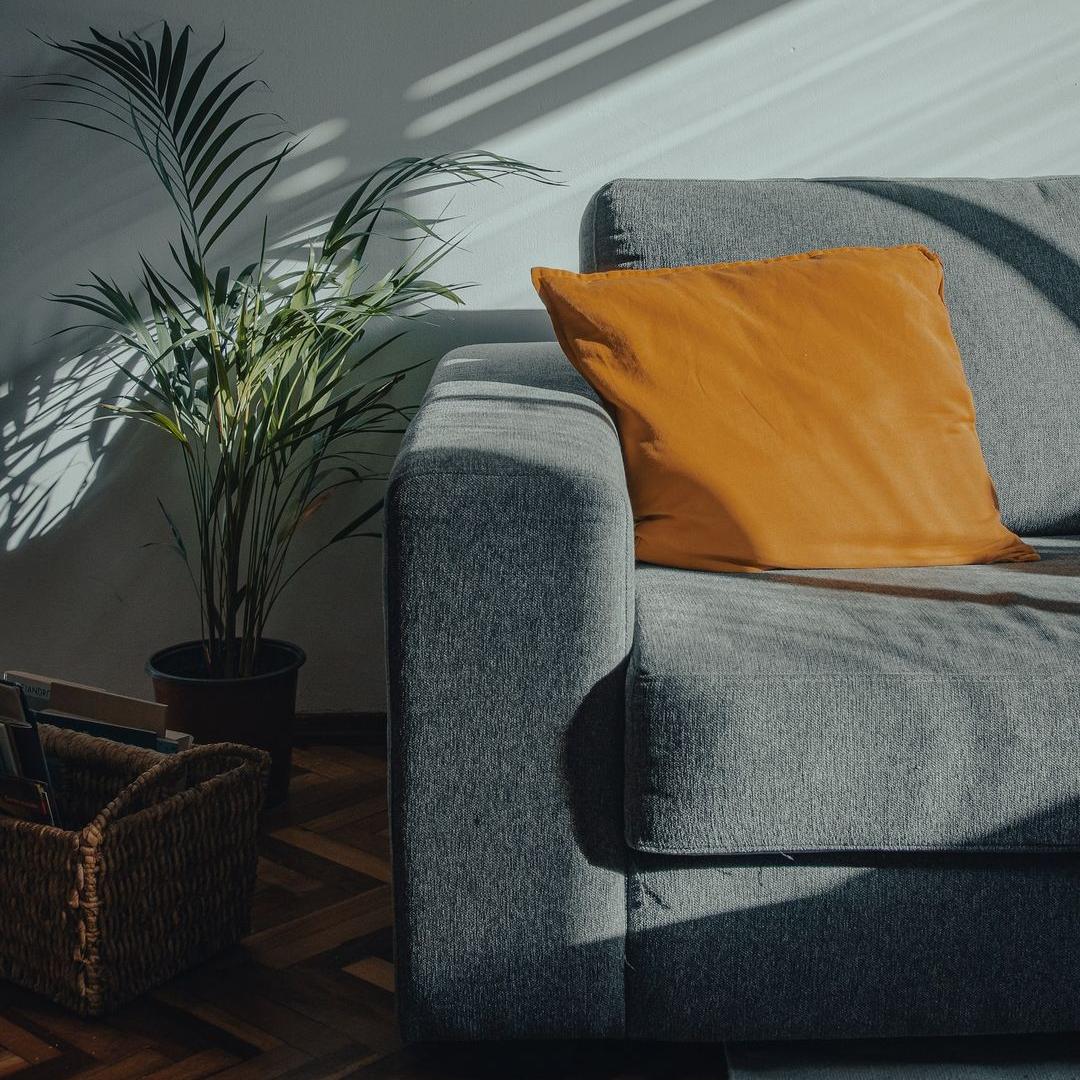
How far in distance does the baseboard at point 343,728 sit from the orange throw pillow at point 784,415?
0.90 m

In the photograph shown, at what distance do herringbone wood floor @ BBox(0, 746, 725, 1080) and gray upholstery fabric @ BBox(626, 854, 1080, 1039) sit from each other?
0.49 ft

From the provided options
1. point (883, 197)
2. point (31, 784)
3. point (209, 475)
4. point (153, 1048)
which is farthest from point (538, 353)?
point (153, 1048)

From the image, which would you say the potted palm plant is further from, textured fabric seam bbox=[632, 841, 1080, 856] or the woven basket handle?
textured fabric seam bbox=[632, 841, 1080, 856]

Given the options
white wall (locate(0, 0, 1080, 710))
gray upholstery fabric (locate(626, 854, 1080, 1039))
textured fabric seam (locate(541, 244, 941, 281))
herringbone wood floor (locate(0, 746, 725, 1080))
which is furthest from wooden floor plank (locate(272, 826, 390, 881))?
textured fabric seam (locate(541, 244, 941, 281))

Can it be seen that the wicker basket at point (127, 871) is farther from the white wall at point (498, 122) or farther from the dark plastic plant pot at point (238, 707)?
the white wall at point (498, 122)

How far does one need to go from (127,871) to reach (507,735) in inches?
18.8

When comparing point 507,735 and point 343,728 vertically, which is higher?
point 507,735

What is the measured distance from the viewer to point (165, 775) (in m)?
1.36

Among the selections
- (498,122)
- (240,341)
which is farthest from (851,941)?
(498,122)

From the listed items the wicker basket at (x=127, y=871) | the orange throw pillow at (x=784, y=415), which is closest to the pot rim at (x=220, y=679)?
the wicker basket at (x=127, y=871)

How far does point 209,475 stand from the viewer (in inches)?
82.7

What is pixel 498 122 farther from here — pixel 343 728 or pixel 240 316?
pixel 343 728

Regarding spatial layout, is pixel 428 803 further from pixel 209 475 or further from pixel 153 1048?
pixel 209 475

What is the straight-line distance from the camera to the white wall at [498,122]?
199 centimetres
